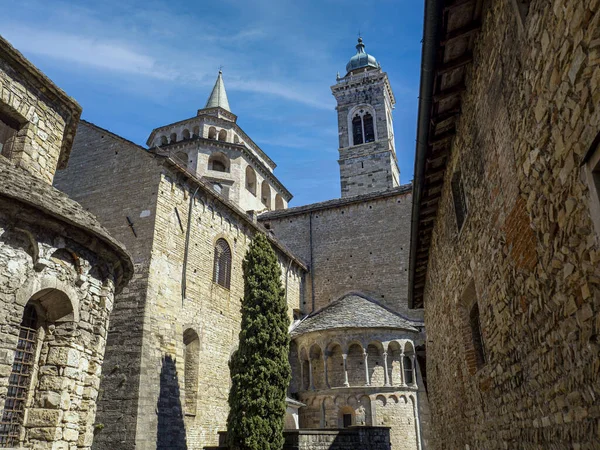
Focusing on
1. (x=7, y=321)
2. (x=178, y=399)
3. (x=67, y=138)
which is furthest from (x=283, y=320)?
(x=7, y=321)

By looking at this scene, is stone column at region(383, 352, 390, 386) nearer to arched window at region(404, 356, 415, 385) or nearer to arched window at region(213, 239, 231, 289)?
arched window at region(404, 356, 415, 385)

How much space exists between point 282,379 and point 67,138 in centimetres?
948

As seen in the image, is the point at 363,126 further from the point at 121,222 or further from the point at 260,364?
the point at 260,364

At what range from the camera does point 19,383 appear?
25.0 ft

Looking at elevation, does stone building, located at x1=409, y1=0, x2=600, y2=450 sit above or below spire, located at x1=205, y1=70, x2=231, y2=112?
below

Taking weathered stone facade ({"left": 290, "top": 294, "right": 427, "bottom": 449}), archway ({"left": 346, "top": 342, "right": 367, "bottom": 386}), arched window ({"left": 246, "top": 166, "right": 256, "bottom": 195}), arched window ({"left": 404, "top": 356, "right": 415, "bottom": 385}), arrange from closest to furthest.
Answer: weathered stone facade ({"left": 290, "top": 294, "right": 427, "bottom": 449}), archway ({"left": 346, "top": 342, "right": 367, "bottom": 386}), arched window ({"left": 404, "top": 356, "right": 415, "bottom": 385}), arched window ({"left": 246, "top": 166, "right": 256, "bottom": 195})

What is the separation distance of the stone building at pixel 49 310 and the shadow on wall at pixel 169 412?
6.39 metres

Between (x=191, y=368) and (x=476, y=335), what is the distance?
11.6 m

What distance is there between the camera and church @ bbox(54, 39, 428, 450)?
48.9 ft

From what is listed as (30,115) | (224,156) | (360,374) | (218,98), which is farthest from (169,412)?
(218,98)

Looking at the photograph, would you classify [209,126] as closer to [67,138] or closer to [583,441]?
[67,138]

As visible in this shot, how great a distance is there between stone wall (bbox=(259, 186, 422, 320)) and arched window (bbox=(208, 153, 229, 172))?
582 centimetres

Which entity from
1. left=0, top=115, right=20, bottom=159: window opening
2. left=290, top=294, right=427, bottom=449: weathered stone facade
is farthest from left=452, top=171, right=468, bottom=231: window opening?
left=290, top=294, right=427, bottom=449: weathered stone facade

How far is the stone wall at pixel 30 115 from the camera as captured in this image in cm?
995
